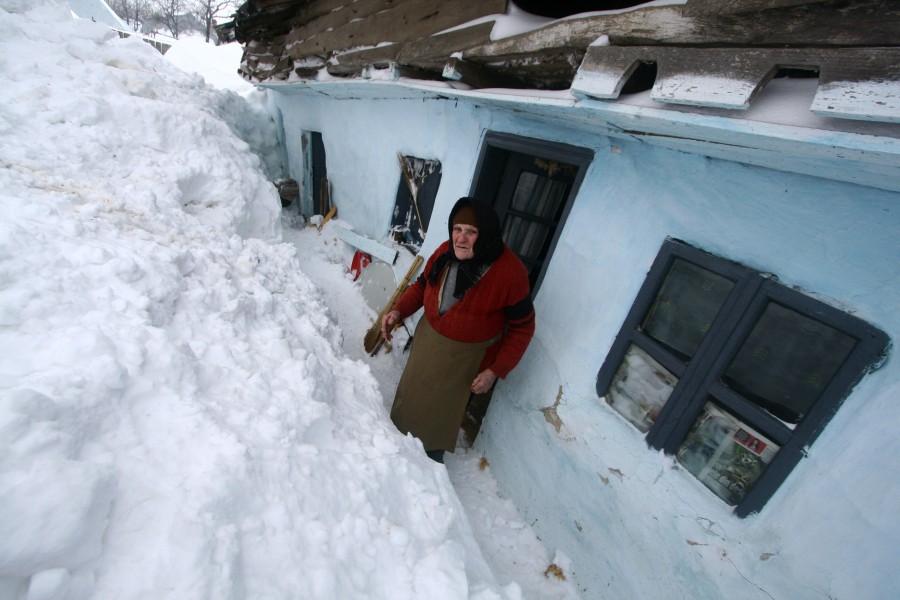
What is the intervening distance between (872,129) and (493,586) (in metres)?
2.06

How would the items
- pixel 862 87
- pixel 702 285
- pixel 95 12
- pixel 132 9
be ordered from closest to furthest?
1. pixel 862 87
2. pixel 702 285
3. pixel 95 12
4. pixel 132 9

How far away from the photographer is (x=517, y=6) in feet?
7.84

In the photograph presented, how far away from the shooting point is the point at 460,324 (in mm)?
2598

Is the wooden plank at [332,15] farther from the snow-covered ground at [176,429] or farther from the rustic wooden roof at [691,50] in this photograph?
the snow-covered ground at [176,429]

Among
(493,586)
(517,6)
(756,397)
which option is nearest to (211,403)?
(493,586)

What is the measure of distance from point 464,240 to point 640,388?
143 centimetres

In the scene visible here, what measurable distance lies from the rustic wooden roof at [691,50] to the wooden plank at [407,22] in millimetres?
14

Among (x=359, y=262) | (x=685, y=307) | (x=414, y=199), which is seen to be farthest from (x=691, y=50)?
(x=359, y=262)

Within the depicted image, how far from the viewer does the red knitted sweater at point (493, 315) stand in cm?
242

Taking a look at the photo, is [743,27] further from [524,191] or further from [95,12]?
[95,12]

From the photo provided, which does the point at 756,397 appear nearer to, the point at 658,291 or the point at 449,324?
the point at 658,291

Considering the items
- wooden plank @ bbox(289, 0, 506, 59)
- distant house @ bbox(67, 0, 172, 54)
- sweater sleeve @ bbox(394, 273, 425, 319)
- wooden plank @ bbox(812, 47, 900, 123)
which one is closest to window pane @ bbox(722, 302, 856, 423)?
wooden plank @ bbox(812, 47, 900, 123)

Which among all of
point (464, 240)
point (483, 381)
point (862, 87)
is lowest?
point (483, 381)

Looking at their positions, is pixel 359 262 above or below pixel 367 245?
below
